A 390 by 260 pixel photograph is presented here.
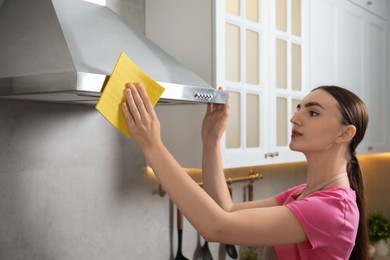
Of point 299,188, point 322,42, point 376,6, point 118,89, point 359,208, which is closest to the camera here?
point 118,89

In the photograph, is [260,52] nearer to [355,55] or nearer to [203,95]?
[203,95]

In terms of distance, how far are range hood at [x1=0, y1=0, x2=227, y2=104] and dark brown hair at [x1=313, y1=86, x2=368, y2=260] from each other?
35 centimetres

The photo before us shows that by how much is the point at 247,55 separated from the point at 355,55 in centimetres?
108

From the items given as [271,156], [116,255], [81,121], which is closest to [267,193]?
[271,156]

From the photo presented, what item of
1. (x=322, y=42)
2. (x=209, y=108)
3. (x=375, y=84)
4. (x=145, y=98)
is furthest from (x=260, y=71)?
(x=375, y=84)

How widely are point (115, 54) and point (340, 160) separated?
2.33ft

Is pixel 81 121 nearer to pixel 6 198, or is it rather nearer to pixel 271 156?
pixel 6 198

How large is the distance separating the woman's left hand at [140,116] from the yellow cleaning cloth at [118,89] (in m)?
0.01

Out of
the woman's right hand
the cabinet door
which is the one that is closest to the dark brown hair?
the woman's right hand

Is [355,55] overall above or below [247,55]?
above

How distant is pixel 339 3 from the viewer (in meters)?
2.55

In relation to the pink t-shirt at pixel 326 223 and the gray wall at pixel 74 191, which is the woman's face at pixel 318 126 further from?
the gray wall at pixel 74 191

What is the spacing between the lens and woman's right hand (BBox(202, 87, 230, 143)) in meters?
1.58

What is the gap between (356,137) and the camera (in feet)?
4.70
